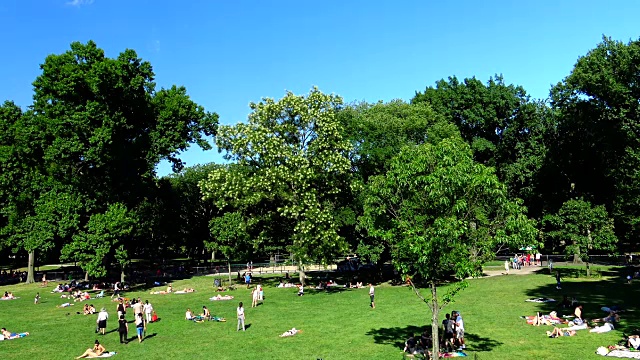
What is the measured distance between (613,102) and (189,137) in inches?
1904

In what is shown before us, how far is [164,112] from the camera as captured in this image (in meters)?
58.9

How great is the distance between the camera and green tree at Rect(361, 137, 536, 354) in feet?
60.0

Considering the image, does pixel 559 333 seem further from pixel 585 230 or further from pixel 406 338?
pixel 585 230

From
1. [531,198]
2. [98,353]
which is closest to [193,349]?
[98,353]

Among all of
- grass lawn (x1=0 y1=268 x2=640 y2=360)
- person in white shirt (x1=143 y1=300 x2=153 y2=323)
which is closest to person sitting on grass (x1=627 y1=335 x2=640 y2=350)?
grass lawn (x1=0 y1=268 x2=640 y2=360)

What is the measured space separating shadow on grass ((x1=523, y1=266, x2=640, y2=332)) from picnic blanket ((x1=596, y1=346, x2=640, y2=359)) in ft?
16.6

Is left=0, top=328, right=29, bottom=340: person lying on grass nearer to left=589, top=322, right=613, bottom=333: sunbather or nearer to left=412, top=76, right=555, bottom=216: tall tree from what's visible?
left=589, top=322, right=613, bottom=333: sunbather

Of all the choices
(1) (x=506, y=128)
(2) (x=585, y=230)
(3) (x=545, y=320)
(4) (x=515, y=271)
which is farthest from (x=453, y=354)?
(1) (x=506, y=128)

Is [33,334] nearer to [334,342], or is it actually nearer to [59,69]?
[334,342]

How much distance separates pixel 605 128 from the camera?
50.5 meters

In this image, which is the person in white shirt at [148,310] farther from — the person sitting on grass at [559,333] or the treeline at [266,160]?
the person sitting on grass at [559,333]

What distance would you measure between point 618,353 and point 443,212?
34.3 ft

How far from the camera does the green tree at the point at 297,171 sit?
45.7m

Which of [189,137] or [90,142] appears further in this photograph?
[189,137]
